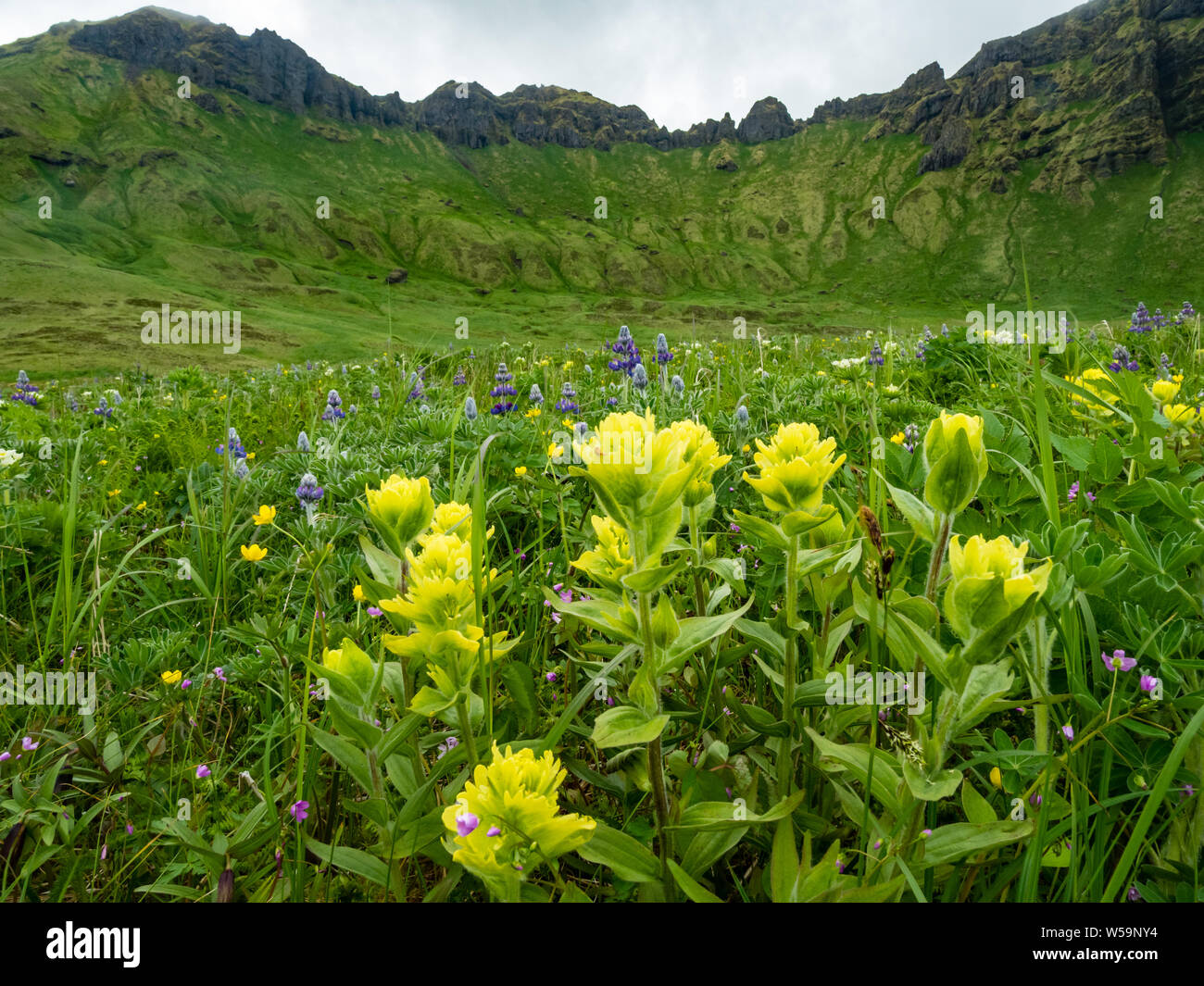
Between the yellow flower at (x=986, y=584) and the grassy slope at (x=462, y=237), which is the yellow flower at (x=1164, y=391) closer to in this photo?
the yellow flower at (x=986, y=584)

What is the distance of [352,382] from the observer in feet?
27.5

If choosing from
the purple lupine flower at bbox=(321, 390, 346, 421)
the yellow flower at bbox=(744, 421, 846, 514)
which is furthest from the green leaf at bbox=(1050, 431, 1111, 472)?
the purple lupine flower at bbox=(321, 390, 346, 421)

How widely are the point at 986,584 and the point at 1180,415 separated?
2417mm

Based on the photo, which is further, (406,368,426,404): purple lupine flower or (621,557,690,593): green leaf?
(406,368,426,404): purple lupine flower

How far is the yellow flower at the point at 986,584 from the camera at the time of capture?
1130 mm

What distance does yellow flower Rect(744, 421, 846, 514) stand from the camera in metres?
1.55

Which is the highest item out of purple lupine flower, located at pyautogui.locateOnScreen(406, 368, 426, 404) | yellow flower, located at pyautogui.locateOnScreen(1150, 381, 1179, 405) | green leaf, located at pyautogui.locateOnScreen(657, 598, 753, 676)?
purple lupine flower, located at pyautogui.locateOnScreen(406, 368, 426, 404)

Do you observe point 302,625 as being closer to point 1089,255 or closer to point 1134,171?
point 1089,255

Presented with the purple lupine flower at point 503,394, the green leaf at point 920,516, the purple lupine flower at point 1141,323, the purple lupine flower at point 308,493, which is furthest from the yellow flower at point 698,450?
the purple lupine flower at point 1141,323

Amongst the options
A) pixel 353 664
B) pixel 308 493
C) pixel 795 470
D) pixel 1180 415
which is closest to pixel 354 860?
pixel 353 664

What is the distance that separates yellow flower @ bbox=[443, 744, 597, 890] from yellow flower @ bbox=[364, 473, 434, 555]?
2.24ft

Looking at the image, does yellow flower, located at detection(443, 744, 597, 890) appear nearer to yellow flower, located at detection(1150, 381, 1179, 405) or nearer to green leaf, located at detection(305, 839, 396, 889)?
green leaf, located at detection(305, 839, 396, 889)

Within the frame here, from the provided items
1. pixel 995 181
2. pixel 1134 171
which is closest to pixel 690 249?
pixel 995 181

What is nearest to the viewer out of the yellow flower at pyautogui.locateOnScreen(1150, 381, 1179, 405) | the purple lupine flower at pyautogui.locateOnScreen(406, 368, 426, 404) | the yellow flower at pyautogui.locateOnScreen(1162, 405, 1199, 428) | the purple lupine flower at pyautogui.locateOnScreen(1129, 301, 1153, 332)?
the yellow flower at pyautogui.locateOnScreen(1162, 405, 1199, 428)
